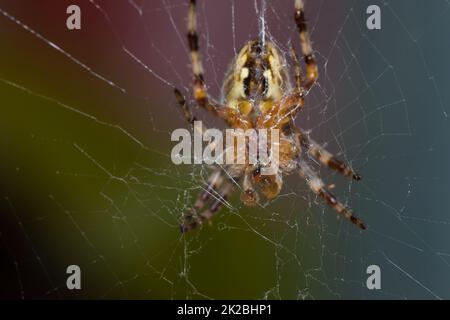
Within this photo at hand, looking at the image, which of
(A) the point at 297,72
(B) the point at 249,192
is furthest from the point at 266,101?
(B) the point at 249,192

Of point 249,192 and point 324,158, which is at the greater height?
point 324,158

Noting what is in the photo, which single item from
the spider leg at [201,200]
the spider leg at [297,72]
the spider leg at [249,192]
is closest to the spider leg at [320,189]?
the spider leg at [249,192]

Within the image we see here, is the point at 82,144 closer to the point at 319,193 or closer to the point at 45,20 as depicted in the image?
the point at 45,20

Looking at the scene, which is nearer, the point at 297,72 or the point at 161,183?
the point at 297,72

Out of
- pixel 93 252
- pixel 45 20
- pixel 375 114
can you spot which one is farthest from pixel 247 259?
pixel 45 20

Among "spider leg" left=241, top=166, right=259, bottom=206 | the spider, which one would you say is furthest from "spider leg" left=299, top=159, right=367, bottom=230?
"spider leg" left=241, top=166, right=259, bottom=206

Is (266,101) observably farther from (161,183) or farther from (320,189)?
(161,183)

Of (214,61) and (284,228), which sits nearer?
(284,228)
